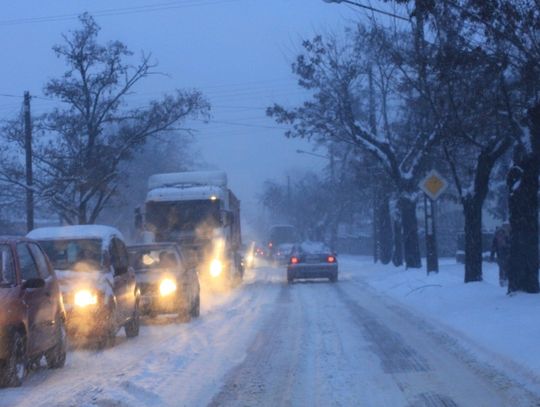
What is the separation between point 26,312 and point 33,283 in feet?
1.12

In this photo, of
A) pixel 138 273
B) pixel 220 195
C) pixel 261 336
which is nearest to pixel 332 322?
pixel 261 336

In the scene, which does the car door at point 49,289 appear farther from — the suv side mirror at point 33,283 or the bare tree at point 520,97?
the bare tree at point 520,97

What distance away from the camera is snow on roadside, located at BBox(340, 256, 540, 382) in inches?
508

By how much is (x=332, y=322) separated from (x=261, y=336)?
2.82 m

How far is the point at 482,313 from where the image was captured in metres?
17.8

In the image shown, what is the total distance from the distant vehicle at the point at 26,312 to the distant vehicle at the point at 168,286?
6599mm

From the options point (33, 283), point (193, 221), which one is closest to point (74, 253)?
point (33, 283)

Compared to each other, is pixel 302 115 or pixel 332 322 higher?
pixel 302 115

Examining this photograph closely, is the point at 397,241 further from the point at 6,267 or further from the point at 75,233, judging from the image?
the point at 6,267

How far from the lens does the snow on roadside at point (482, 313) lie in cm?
1291

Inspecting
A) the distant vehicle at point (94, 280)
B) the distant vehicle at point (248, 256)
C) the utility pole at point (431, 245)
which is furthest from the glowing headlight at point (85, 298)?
the distant vehicle at point (248, 256)

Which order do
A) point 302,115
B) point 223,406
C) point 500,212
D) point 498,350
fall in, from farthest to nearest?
1. point 500,212
2. point 302,115
3. point 498,350
4. point 223,406

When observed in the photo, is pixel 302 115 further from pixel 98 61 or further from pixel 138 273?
pixel 138 273

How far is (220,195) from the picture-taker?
30.3 metres
